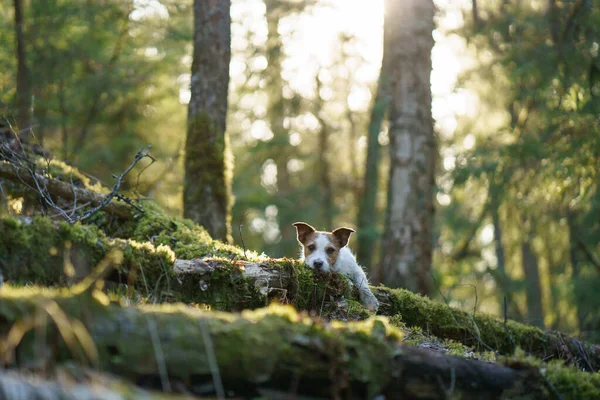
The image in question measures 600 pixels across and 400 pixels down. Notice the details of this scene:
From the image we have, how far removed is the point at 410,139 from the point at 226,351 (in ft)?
30.3

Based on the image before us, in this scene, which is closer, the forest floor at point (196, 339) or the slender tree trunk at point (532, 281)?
the forest floor at point (196, 339)

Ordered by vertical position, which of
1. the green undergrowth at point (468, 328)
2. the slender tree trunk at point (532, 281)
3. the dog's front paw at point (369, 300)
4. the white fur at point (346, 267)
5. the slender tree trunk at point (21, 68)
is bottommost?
the slender tree trunk at point (532, 281)

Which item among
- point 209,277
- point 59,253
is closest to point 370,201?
point 209,277

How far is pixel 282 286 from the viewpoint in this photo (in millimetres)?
5723

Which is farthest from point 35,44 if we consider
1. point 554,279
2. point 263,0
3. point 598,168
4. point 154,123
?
point 554,279

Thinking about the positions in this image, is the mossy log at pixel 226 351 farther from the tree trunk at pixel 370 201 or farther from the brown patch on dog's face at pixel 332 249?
the tree trunk at pixel 370 201

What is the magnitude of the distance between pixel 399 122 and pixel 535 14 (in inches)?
309

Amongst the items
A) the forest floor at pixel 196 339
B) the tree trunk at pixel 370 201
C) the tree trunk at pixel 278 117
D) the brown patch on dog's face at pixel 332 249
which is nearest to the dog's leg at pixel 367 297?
the forest floor at pixel 196 339

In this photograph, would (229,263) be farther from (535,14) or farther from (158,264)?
(535,14)

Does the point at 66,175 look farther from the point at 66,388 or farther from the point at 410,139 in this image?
the point at 410,139

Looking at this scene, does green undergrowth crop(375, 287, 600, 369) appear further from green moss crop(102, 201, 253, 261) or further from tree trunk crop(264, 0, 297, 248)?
tree trunk crop(264, 0, 297, 248)

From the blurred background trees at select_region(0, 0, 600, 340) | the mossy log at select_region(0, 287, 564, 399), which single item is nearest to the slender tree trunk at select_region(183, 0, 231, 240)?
the blurred background trees at select_region(0, 0, 600, 340)

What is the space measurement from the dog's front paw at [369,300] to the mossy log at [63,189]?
3088 millimetres

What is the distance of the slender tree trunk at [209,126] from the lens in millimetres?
9188
